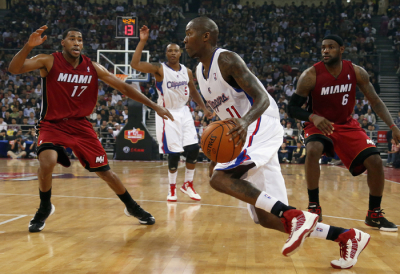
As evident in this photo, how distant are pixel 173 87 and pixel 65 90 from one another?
2.35 metres

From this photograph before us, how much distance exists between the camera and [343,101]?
4.42 meters

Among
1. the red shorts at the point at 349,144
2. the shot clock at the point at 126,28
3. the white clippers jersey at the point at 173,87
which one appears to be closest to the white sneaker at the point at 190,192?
the white clippers jersey at the point at 173,87

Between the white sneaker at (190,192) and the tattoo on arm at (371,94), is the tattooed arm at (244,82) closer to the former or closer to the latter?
the tattoo on arm at (371,94)

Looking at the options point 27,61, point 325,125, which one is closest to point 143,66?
point 27,61

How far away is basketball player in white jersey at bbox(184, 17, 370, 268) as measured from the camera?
277 cm

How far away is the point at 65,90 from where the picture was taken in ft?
13.4

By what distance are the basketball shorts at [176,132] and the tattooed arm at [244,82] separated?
311 centimetres

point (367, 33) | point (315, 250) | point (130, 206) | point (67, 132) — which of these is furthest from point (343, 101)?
point (367, 33)

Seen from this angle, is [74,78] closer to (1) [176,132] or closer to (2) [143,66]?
(2) [143,66]

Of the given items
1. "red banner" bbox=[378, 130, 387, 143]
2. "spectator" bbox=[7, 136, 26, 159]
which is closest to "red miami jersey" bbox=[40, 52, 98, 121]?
"spectator" bbox=[7, 136, 26, 159]

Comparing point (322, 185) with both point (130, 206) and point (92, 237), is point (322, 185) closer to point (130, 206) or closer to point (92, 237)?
point (130, 206)

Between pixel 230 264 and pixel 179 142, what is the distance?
11.1ft

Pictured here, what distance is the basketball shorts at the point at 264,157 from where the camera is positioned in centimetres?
300

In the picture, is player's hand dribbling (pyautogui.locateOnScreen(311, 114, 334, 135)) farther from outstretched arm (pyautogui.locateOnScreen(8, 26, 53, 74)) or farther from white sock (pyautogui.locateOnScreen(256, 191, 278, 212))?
outstretched arm (pyautogui.locateOnScreen(8, 26, 53, 74))
